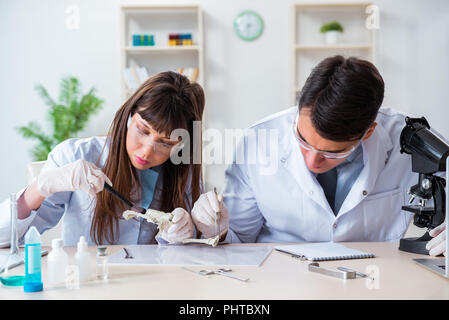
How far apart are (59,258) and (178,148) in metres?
0.69

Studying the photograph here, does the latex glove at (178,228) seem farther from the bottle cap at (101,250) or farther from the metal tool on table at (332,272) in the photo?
the metal tool on table at (332,272)

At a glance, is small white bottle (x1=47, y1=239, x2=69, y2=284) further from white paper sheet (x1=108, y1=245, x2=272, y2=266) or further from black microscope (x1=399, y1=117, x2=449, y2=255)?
black microscope (x1=399, y1=117, x2=449, y2=255)

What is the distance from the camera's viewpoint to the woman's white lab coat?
1610mm

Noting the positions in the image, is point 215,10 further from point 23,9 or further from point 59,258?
point 59,258

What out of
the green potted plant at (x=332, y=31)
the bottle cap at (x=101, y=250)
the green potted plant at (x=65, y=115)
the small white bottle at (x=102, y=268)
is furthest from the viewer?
the green potted plant at (x=332, y=31)

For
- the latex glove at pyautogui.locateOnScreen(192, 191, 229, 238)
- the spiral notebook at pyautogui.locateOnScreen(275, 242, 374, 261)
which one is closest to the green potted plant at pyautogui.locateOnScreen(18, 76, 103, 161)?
the latex glove at pyautogui.locateOnScreen(192, 191, 229, 238)

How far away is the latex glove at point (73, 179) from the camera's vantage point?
141 cm

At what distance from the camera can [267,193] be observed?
1733 millimetres

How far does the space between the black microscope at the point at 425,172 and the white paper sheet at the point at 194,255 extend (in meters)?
0.44

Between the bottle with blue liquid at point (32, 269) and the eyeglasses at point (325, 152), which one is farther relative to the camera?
the eyeglasses at point (325, 152)

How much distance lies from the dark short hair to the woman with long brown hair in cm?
46

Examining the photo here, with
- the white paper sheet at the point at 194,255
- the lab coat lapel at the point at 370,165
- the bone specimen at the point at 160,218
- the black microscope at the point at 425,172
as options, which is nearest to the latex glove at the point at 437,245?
the black microscope at the point at 425,172

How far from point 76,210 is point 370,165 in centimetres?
104

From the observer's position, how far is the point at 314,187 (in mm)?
1640
